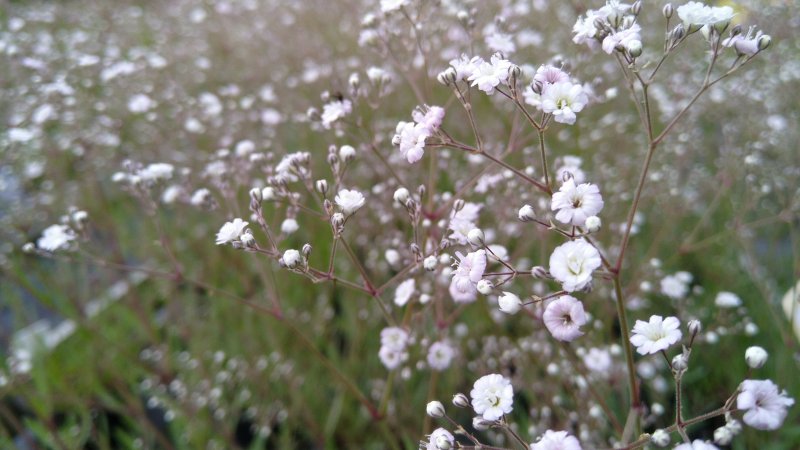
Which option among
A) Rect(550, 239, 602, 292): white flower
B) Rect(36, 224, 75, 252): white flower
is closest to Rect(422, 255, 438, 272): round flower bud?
Rect(550, 239, 602, 292): white flower

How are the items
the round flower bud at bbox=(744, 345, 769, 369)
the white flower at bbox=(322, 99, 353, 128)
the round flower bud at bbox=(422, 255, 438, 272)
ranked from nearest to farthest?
the round flower bud at bbox=(744, 345, 769, 369) < the round flower bud at bbox=(422, 255, 438, 272) < the white flower at bbox=(322, 99, 353, 128)

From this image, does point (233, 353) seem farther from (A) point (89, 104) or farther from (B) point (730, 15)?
(B) point (730, 15)

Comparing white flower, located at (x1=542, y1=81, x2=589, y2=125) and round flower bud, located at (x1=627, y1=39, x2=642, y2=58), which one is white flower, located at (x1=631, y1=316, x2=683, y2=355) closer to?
white flower, located at (x1=542, y1=81, x2=589, y2=125)

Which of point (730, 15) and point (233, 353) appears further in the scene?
point (233, 353)

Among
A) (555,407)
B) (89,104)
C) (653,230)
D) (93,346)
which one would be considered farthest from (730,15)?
(89,104)

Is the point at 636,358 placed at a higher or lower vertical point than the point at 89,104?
higher

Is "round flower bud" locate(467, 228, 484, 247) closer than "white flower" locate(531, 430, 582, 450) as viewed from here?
No
